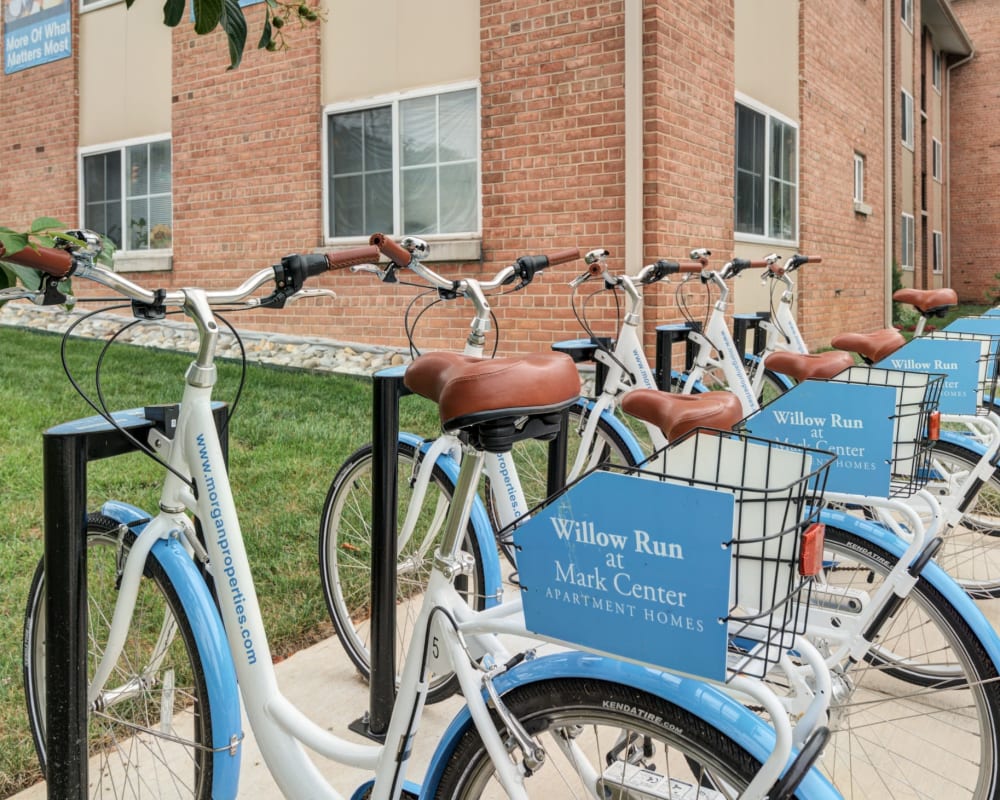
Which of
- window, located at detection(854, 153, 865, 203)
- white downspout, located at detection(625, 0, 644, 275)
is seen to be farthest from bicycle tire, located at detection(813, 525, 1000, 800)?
window, located at detection(854, 153, 865, 203)

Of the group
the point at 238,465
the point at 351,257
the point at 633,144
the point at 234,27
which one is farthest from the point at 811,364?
the point at 633,144

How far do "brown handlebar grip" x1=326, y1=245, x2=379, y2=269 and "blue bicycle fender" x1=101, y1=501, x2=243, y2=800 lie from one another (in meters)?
0.68

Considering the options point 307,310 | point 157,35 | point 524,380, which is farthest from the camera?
point 157,35

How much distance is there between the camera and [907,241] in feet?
63.0

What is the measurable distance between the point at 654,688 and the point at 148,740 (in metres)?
1.58

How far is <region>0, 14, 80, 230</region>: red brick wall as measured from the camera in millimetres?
11680

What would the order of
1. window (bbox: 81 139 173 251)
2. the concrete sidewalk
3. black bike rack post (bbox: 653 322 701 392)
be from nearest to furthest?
the concrete sidewalk
black bike rack post (bbox: 653 322 701 392)
window (bbox: 81 139 173 251)

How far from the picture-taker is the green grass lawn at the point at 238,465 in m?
3.30

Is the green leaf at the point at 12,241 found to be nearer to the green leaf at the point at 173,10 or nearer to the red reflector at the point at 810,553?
the green leaf at the point at 173,10

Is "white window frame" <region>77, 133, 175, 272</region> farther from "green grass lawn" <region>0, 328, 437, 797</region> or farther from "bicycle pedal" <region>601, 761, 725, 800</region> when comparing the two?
"bicycle pedal" <region>601, 761, 725, 800</region>

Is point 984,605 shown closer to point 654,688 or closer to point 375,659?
point 375,659

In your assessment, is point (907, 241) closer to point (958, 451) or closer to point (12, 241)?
point (958, 451)

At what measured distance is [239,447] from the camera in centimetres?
570

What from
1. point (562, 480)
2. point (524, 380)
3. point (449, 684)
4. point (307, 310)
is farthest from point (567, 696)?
point (307, 310)
